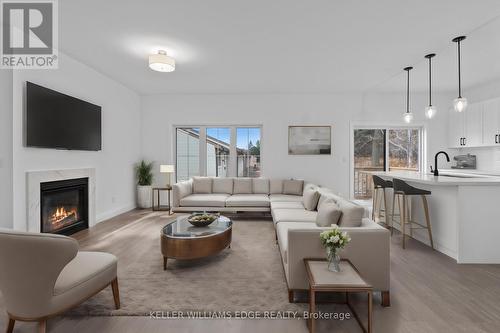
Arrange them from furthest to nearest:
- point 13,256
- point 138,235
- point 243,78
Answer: point 243,78, point 138,235, point 13,256

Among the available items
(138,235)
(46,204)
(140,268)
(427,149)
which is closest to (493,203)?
(427,149)

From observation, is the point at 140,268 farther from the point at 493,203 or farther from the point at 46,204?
the point at 493,203

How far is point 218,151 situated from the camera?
652cm

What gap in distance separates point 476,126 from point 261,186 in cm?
497

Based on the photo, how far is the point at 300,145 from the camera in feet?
20.3

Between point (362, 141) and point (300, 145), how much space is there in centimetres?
163

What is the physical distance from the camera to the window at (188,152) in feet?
21.5

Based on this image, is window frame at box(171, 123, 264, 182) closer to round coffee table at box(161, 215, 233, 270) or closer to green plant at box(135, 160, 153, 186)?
green plant at box(135, 160, 153, 186)

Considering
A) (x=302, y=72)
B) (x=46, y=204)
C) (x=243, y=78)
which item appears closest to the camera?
(x=46, y=204)

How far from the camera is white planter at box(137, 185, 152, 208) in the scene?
238 inches

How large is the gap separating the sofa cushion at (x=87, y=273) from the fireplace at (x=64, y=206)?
2.30 metres

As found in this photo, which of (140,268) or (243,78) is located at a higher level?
(243,78)

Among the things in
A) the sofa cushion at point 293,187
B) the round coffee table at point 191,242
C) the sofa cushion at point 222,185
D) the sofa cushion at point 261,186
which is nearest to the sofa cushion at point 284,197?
the sofa cushion at point 293,187

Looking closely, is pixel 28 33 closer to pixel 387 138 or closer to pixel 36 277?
pixel 36 277
